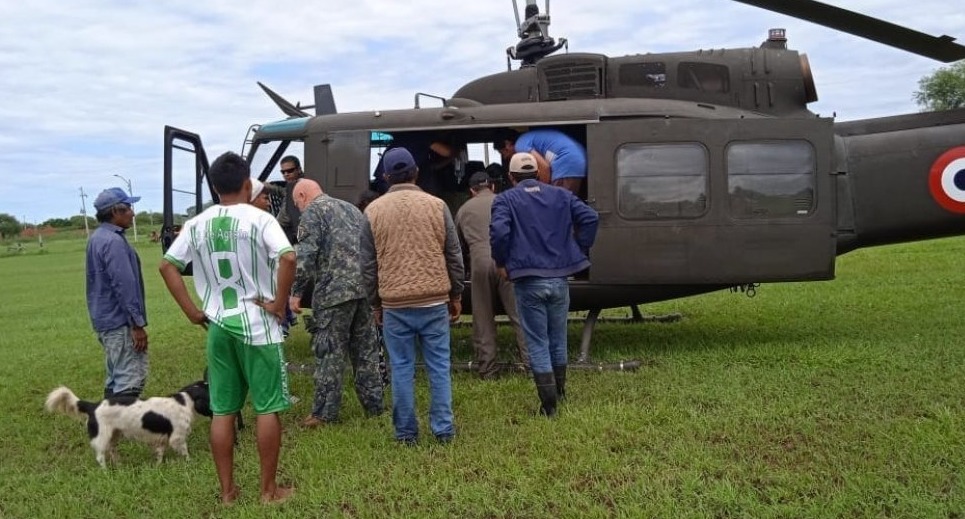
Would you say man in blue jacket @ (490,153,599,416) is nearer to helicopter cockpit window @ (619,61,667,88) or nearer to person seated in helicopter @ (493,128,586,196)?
person seated in helicopter @ (493,128,586,196)

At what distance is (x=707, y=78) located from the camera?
734 centimetres

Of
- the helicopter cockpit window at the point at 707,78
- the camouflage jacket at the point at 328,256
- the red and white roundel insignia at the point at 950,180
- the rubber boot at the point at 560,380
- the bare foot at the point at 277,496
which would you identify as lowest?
the bare foot at the point at 277,496

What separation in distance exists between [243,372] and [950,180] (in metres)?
6.10

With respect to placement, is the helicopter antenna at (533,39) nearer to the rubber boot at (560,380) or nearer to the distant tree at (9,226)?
the rubber boot at (560,380)

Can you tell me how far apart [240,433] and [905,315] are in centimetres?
687

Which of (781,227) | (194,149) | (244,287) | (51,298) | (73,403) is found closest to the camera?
(244,287)

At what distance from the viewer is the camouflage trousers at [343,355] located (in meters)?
5.42

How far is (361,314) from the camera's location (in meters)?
5.59

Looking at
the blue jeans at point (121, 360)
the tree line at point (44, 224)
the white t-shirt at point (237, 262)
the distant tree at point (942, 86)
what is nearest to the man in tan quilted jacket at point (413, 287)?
the white t-shirt at point (237, 262)

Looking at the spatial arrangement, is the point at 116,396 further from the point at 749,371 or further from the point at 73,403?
the point at 749,371

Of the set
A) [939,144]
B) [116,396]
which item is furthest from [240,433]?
[939,144]

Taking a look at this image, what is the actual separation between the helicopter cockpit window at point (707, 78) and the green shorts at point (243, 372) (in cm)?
496


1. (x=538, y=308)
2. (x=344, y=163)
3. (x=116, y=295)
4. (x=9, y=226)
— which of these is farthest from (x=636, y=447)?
(x=9, y=226)

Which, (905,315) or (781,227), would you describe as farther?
(905,315)
